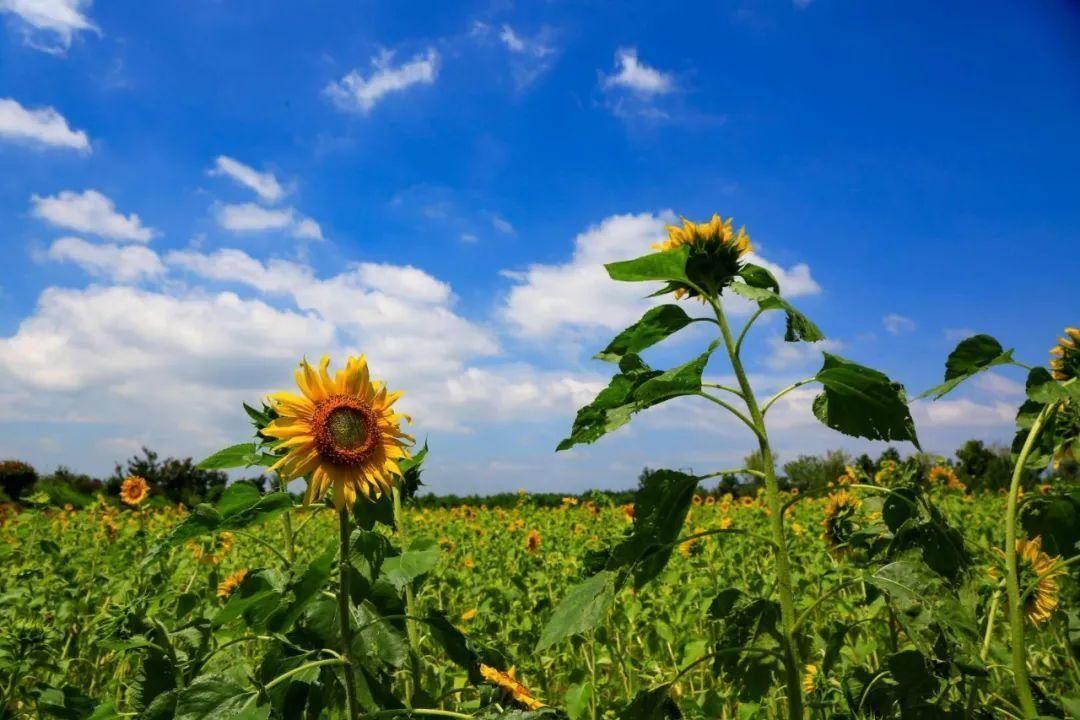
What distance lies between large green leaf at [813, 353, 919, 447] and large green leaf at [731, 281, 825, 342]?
5 cm

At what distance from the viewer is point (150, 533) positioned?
Result: 5.02 meters

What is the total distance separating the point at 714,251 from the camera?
6.22 ft

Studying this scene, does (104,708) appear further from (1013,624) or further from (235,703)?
(1013,624)

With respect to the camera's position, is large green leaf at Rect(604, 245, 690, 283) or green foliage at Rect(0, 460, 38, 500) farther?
green foliage at Rect(0, 460, 38, 500)

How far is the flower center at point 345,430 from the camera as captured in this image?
182 cm

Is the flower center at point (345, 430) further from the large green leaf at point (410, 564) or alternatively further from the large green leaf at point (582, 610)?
the large green leaf at point (582, 610)

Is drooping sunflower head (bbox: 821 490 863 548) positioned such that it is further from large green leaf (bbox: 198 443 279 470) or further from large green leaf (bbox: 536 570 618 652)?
large green leaf (bbox: 198 443 279 470)

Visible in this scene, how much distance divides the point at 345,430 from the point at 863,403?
110 centimetres

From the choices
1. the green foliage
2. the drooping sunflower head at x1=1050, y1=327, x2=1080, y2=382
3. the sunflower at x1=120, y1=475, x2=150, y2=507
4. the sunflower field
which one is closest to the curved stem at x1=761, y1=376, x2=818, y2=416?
the sunflower field

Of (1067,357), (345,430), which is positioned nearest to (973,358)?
(1067,357)

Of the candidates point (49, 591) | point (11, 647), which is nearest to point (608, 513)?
point (49, 591)

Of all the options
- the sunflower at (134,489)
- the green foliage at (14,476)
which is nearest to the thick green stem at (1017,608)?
the sunflower at (134,489)

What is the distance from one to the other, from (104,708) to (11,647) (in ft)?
4.26

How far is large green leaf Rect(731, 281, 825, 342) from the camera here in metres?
1.58
